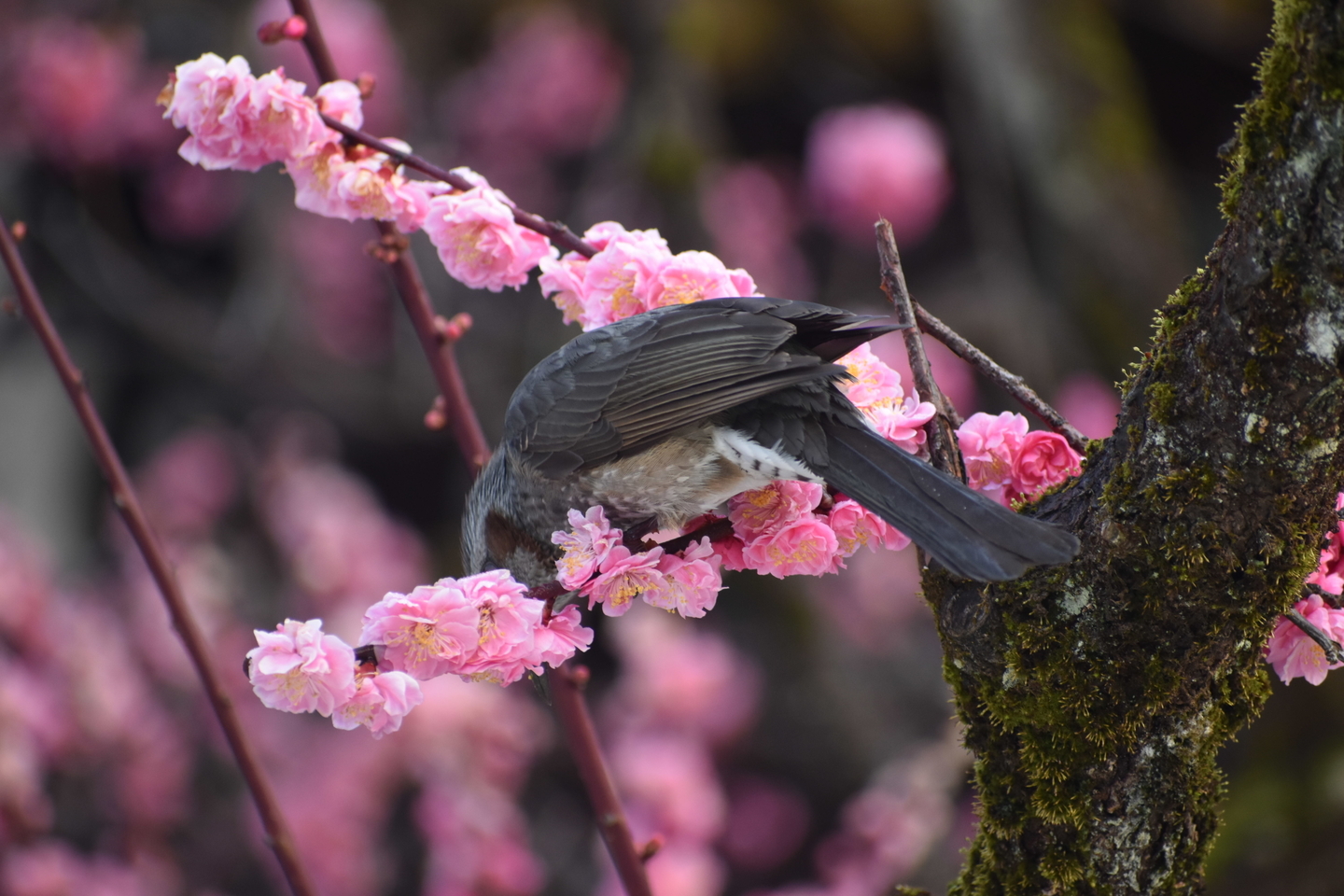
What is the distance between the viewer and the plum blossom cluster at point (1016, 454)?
1.59 m

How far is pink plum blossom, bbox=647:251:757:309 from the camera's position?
5.90ft

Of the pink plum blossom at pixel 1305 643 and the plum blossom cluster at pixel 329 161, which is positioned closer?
the pink plum blossom at pixel 1305 643

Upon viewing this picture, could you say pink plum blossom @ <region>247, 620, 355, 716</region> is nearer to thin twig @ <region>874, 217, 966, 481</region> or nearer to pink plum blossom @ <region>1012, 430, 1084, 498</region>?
thin twig @ <region>874, 217, 966, 481</region>

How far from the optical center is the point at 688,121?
16.8 ft

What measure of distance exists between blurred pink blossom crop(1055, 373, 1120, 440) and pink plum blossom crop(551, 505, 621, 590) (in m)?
3.54

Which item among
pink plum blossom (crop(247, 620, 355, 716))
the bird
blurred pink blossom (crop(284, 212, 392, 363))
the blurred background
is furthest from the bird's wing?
blurred pink blossom (crop(284, 212, 392, 363))

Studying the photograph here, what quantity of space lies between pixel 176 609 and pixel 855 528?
1.07 metres

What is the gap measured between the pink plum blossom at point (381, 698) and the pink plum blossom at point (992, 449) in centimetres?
85

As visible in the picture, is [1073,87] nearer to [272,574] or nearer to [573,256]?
[573,256]

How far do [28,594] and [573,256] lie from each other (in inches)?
149

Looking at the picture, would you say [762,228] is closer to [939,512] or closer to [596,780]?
[596,780]

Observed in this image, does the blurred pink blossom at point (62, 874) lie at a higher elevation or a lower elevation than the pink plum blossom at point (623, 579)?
lower

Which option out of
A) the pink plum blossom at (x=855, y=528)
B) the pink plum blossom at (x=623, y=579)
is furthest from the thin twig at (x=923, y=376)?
the pink plum blossom at (x=623, y=579)

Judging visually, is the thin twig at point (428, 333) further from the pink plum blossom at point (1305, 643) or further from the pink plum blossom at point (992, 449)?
the pink plum blossom at point (1305, 643)
